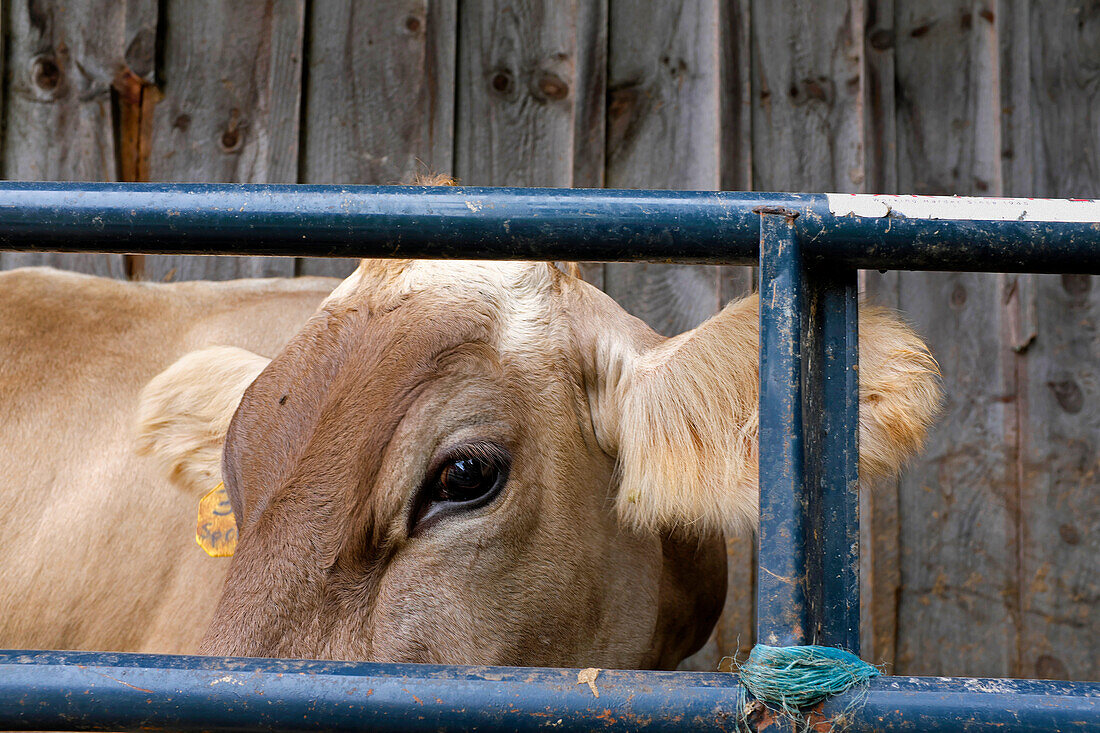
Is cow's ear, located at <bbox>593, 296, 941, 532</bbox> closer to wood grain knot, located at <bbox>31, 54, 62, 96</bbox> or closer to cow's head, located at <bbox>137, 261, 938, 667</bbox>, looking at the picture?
cow's head, located at <bbox>137, 261, 938, 667</bbox>

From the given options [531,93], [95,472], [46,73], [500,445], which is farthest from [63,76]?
[500,445]

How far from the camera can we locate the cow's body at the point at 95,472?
192 cm

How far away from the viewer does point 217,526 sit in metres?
1.45

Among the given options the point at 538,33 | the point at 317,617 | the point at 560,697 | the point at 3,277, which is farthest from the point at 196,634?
the point at 538,33

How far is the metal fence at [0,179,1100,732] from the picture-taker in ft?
1.67

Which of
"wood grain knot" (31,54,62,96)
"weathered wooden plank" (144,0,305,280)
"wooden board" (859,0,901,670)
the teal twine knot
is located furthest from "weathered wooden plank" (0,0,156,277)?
the teal twine knot

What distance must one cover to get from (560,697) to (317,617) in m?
0.57

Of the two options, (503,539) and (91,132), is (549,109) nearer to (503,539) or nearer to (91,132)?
(91,132)

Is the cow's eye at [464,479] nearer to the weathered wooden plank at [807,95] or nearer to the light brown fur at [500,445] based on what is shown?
the light brown fur at [500,445]

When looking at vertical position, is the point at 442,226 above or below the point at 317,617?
above

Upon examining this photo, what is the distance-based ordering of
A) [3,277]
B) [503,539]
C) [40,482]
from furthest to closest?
[3,277] → [40,482] → [503,539]

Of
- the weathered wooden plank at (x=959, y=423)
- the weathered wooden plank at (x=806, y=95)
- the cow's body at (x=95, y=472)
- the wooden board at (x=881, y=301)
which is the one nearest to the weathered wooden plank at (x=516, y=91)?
the weathered wooden plank at (x=806, y=95)

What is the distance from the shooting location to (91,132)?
101 inches

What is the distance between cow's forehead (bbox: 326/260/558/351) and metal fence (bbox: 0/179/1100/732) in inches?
24.9
